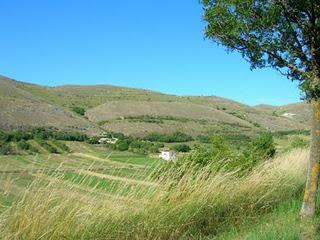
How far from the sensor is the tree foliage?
7.28m

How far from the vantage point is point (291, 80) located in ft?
26.9

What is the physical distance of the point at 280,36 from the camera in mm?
7613

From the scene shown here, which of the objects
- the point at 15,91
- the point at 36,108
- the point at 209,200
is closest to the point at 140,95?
the point at 15,91

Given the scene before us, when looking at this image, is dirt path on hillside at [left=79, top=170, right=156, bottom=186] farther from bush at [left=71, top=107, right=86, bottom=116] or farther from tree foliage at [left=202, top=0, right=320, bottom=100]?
bush at [left=71, top=107, right=86, bottom=116]

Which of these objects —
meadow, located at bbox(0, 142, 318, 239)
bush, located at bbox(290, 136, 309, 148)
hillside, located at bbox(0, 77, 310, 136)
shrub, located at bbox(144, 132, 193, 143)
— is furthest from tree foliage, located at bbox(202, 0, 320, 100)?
shrub, located at bbox(144, 132, 193, 143)

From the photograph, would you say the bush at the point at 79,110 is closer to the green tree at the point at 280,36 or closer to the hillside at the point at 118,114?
the hillside at the point at 118,114

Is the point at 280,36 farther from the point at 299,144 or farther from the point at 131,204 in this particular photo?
the point at 299,144

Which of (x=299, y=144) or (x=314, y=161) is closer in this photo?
(x=314, y=161)

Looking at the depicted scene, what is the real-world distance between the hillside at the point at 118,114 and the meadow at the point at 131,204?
279ft

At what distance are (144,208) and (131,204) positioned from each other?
0.67ft

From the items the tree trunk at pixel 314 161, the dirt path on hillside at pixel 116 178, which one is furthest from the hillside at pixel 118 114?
the tree trunk at pixel 314 161

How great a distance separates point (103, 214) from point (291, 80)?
11.9 ft

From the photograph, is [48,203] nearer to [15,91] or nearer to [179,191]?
[179,191]

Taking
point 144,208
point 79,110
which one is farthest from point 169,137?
point 144,208
